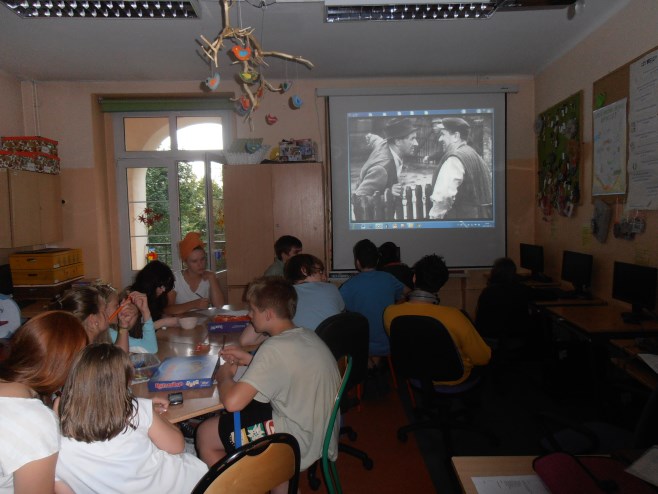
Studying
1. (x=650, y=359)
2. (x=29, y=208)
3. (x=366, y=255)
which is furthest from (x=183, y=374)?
(x=29, y=208)

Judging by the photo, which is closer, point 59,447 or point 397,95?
point 59,447

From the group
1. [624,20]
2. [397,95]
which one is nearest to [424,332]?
[624,20]

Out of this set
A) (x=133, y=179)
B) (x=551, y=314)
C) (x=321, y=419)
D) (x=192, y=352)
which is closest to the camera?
(x=321, y=419)

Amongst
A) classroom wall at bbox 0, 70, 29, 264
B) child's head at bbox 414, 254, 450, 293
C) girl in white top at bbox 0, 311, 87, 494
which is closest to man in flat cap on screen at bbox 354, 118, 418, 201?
child's head at bbox 414, 254, 450, 293

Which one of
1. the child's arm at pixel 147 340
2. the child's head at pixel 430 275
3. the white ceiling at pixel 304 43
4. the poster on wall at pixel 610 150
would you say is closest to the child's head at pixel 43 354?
the child's arm at pixel 147 340

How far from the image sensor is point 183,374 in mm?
2066

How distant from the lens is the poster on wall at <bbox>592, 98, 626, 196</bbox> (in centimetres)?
361

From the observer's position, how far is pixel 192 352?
2.53 meters

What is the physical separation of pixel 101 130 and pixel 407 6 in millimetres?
3960

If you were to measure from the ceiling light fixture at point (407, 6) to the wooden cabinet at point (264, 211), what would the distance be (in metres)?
2.05

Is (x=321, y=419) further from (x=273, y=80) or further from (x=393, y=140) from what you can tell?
(x=273, y=80)

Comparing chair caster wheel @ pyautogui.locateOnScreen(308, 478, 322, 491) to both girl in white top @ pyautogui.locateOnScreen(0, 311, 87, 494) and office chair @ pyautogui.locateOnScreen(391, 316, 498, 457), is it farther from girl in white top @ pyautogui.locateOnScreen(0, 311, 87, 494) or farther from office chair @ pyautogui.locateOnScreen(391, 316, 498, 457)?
girl in white top @ pyautogui.locateOnScreen(0, 311, 87, 494)

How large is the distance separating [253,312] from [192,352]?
701 mm

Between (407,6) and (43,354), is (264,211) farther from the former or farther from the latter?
(43,354)
